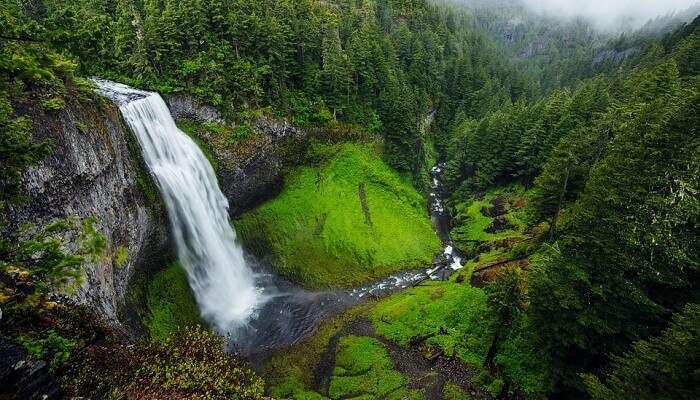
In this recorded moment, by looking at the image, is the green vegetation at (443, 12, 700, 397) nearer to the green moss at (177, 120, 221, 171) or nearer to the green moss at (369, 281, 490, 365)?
the green moss at (369, 281, 490, 365)

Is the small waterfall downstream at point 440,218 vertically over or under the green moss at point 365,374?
under

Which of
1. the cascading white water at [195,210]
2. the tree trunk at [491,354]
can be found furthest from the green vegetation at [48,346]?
the tree trunk at [491,354]

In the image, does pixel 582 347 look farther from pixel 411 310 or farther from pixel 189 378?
pixel 189 378

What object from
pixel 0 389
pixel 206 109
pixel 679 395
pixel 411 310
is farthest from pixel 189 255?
pixel 679 395

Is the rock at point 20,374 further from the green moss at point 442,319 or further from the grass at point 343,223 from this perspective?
the grass at point 343,223

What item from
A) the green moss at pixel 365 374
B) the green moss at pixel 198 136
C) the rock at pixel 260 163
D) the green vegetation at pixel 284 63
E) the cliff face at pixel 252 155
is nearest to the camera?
the green moss at pixel 365 374

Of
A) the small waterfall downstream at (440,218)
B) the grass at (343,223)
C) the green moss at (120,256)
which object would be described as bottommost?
the small waterfall downstream at (440,218)

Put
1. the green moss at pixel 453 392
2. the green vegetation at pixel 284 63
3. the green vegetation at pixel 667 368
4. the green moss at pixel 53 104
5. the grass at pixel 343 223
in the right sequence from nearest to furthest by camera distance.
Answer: the green vegetation at pixel 667 368 < the green moss at pixel 53 104 < the green moss at pixel 453 392 < the green vegetation at pixel 284 63 < the grass at pixel 343 223

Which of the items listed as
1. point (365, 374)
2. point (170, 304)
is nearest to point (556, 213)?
point (365, 374)
